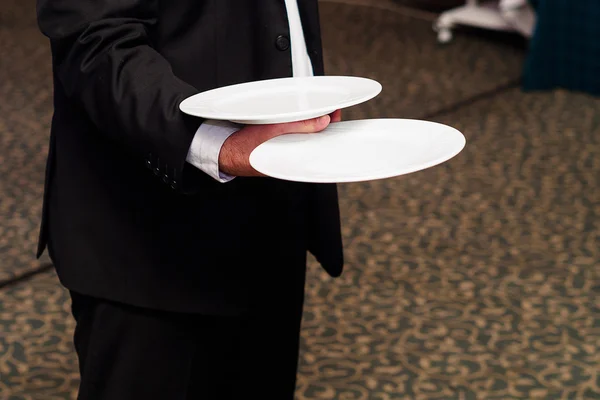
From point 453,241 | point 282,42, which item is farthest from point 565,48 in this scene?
point 282,42

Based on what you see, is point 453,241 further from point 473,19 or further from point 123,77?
point 473,19

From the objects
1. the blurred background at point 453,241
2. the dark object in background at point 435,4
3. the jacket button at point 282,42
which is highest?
the jacket button at point 282,42

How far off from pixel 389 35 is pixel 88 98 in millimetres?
4577

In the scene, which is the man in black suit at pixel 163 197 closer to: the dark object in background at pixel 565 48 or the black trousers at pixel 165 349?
the black trousers at pixel 165 349

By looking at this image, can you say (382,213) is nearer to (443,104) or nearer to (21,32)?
(443,104)

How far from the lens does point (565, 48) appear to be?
4.42 metres

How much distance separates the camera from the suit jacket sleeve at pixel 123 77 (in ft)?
3.21

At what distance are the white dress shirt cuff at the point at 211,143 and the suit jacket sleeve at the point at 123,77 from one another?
0.01 metres

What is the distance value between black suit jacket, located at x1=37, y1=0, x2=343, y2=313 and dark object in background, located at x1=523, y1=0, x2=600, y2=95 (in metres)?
3.38

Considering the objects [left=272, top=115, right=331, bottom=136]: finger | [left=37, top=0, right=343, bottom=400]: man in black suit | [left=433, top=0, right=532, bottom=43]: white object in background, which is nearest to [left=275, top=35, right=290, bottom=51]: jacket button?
[left=37, top=0, right=343, bottom=400]: man in black suit

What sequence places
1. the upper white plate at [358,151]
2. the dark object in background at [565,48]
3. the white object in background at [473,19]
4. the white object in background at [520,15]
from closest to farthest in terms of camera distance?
the upper white plate at [358,151] → the dark object in background at [565,48] → the white object in background at [520,15] → the white object in background at [473,19]

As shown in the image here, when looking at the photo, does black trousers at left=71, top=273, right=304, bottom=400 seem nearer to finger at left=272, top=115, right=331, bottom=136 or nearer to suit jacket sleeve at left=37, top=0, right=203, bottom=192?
suit jacket sleeve at left=37, top=0, right=203, bottom=192

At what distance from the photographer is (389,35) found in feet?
17.8

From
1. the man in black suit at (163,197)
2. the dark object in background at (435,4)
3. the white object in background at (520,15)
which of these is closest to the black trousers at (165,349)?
the man in black suit at (163,197)
